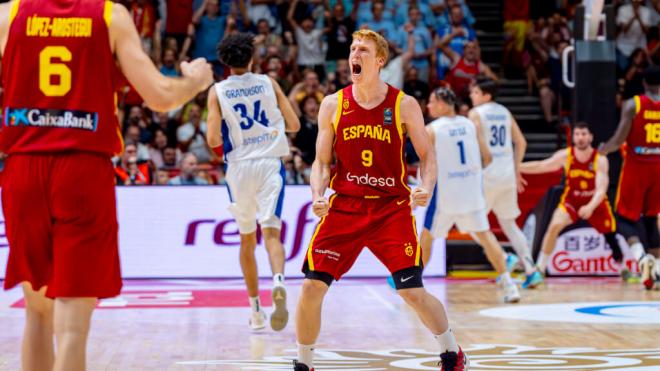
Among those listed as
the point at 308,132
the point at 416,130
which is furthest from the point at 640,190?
the point at 416,130

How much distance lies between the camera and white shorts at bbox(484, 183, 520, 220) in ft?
38.3

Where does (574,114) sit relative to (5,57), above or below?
below

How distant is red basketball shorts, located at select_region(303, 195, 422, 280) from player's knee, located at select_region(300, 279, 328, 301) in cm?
6

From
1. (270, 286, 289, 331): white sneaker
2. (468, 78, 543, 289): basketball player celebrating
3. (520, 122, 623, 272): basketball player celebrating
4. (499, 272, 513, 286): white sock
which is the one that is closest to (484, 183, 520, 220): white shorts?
(468, 78, 543, 289): basketball player celebrating

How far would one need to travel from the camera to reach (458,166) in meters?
10.6

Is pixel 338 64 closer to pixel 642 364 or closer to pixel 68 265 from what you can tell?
pixel 642 364

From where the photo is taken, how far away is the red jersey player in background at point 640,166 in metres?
11.5

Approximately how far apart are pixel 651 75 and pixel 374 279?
12.1 ft

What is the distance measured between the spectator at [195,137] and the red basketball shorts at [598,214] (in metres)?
5.26

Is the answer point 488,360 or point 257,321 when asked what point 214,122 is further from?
point 488,360

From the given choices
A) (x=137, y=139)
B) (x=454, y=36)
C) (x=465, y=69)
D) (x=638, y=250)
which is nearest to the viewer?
(x=638, y=250)

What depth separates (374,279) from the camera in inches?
488

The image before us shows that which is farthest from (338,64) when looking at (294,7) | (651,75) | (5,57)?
(5,57)

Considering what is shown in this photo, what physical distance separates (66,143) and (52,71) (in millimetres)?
261
